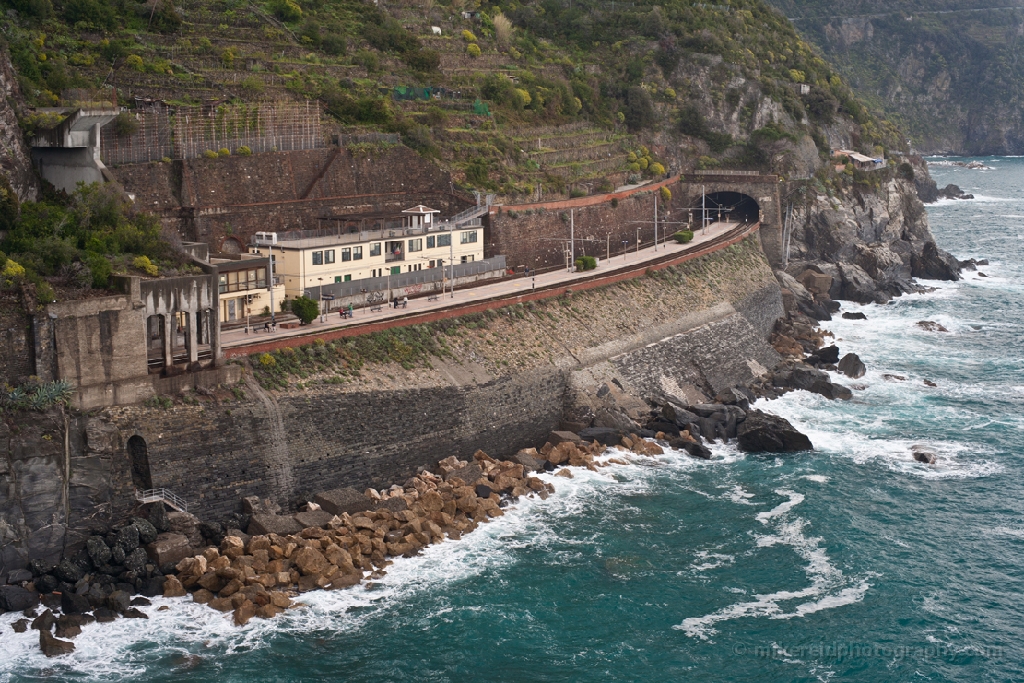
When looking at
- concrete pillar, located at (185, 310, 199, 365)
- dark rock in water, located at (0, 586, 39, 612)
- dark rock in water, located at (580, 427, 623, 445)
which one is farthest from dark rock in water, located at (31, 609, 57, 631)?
dark rock in water, located at (580, 427, 623, 445)

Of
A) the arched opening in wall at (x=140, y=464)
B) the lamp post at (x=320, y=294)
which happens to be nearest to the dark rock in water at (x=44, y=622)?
the arched opening in wall at (x=140, y=464)

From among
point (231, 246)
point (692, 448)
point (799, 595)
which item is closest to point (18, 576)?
point (231, 246)

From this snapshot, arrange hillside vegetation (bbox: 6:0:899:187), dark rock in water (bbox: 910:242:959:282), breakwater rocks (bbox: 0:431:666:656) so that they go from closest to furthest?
1. breakwater rocks (bbox: 0:431:666:656)
2. hillside vegetation (bbox: 6:0:899:187)
3. dark rock in water (bbox: 910:242:959:282)

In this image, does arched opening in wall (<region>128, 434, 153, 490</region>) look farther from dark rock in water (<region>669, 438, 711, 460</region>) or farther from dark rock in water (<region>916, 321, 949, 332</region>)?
dark rock in water (<region>916, 321, 949, 332</region>)

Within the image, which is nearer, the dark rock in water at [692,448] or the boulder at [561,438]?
the boulder at [561,438]

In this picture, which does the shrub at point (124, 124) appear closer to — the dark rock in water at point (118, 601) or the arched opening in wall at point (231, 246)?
the arched opening in wall at point (231, 246)

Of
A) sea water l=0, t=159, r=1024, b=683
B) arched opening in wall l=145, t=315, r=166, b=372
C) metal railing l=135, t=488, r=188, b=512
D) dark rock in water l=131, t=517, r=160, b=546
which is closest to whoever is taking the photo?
sea water l=0, t=159, r=1024, b=683
